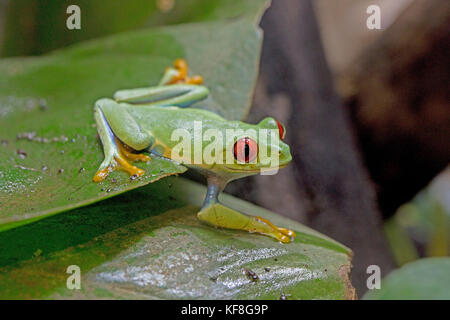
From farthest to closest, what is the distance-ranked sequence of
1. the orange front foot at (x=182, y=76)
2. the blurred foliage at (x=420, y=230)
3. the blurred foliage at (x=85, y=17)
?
the blurred foliage at (x=420, y=230) → the blurred foliage at (x=85, y=17) → the orange front foot at (x=182, y=76)

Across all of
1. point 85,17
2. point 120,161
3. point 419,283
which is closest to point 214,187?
point 120,161

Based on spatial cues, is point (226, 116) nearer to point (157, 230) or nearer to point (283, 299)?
point (157, 230)

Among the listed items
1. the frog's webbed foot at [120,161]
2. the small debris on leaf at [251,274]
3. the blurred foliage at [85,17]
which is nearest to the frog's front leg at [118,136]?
the frog's webbed foot at [120,161]

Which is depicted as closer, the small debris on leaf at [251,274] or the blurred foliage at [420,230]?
the small debris on leaf at [251,274]

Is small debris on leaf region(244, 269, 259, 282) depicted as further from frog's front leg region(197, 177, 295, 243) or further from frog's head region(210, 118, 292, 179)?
frog's head region(210, 118, 292, 179)

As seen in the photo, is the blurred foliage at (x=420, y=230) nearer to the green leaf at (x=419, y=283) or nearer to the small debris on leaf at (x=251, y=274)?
the green leaf at (x=419, y=283)

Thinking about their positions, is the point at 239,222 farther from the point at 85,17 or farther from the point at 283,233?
the point at 85,17
